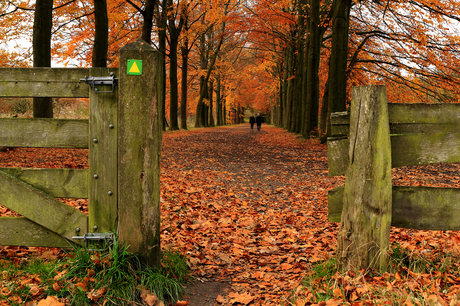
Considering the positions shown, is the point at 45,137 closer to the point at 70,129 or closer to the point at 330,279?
the point at 70,129

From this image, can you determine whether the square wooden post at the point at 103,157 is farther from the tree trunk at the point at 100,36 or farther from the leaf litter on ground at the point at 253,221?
the tree trunk at the point at 100,36

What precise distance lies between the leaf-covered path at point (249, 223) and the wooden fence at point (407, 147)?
3.24 feet

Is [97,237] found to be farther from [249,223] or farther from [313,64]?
[313,64]

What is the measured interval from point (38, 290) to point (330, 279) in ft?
7.65

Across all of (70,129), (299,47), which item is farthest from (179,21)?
(70,129)

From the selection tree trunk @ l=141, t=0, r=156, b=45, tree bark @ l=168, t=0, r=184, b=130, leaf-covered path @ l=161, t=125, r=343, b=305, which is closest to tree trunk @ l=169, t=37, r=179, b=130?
tree bark @ l=168, t=0, r=184, b=130

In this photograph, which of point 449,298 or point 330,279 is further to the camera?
point 330,279

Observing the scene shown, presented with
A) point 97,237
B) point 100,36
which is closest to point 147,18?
point 100,36

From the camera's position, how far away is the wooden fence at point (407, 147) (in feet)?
8.45

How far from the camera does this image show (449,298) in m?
2.33

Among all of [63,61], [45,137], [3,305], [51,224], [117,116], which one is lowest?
[3,305]

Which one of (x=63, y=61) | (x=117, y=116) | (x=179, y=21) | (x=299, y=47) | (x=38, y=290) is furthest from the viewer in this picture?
(x=179, y=21)

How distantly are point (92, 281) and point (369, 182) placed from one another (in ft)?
7.55

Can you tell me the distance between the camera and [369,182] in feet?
8.45
